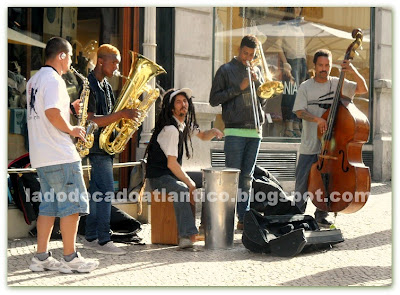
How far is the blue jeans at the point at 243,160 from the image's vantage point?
7.42 meters

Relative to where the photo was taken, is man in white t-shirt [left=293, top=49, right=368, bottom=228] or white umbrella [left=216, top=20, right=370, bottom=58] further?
white umbrella [left=216, top=20, right=370, bottom=58]

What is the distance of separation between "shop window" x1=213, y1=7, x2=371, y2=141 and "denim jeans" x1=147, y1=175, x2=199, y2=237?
3.52 meters

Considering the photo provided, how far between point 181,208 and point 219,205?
35cm

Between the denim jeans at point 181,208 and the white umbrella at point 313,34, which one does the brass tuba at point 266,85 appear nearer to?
the denim jeans at point 181,208

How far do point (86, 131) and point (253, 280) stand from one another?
1750 mm

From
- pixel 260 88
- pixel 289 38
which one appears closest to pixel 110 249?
pixel 260 88

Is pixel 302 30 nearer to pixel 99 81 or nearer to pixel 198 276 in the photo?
pixel 99 81

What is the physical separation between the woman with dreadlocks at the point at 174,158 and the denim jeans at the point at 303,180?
1301mm

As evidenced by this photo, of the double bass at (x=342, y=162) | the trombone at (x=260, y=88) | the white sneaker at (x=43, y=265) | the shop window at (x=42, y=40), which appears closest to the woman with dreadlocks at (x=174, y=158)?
the trombone at (x=260, y=88)

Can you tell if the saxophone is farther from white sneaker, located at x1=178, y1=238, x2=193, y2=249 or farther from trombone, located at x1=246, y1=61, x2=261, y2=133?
trombone, located at x1=246, y1=61, x2=261, y2=133

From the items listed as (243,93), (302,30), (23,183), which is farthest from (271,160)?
(23,183)

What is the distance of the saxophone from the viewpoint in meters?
5.86

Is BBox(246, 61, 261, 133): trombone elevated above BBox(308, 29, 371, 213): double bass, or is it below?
above

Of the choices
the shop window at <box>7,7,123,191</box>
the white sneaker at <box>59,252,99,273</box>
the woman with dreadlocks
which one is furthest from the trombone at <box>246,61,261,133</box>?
the white sneaker at <box>59,252,99,273</box>
